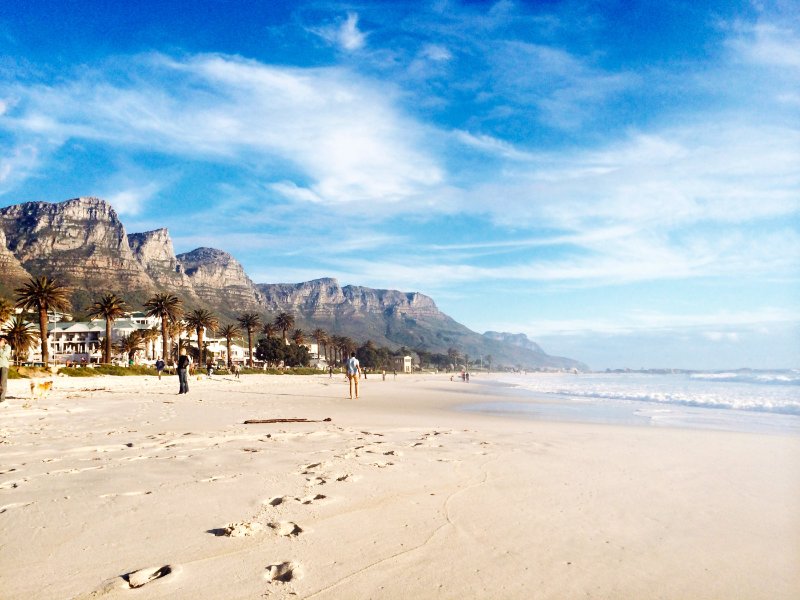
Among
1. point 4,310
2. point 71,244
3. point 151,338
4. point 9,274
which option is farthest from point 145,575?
point 71,244

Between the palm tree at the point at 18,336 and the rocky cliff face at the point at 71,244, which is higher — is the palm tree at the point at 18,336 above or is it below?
below

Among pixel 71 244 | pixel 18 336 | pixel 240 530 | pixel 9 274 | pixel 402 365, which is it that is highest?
pixel 71 244

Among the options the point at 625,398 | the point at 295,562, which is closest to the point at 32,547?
the point at 295,562

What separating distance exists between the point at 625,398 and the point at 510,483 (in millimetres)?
27480

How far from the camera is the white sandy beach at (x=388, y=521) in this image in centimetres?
315

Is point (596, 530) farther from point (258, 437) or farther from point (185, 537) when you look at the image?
point (258, 437)

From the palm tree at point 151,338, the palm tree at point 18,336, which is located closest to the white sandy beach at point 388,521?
the palm tree at point 18,336

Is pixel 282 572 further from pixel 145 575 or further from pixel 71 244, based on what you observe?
pixel 71 244

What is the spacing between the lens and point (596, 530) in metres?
4.25

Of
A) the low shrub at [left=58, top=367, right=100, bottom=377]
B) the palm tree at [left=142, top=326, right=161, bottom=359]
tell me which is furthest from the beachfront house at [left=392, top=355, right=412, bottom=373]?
the low shrub at [left=58, top=367, right=100, bottom=377]

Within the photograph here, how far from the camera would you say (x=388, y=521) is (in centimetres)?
430

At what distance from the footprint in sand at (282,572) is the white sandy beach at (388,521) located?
13 millimetres

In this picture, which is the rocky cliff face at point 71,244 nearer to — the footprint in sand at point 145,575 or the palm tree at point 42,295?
the palm tree at point 42,295

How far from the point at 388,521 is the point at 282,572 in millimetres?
1278
